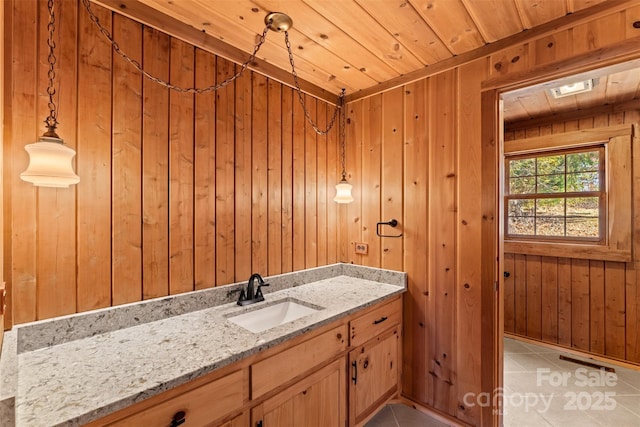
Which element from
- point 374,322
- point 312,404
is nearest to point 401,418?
point 374,322

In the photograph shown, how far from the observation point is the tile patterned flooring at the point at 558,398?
189 centimetres

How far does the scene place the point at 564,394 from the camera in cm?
218

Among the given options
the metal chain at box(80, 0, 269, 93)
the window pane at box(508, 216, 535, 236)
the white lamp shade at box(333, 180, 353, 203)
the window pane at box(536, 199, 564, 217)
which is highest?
the metal chain at box(80, 0, 269, 93)

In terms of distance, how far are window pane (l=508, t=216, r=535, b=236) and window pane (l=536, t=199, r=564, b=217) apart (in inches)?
4.7

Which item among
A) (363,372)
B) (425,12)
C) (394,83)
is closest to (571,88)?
(394,83)

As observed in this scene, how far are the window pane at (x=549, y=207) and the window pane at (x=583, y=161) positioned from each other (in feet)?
1.16

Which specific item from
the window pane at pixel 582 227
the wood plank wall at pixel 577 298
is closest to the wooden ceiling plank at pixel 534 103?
the wood plank wall at pixel 577 298

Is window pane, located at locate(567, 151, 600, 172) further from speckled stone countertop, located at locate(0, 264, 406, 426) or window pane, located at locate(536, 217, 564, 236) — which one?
speckled stone countertop, located at locate(0, 264, 406, 426)

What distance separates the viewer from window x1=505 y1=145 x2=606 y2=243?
9.19ft

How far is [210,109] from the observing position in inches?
65.5

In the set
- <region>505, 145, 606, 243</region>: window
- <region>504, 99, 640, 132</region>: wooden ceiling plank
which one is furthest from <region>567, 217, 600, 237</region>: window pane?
<region>504, 99, 640, 132</region>: wooden ceiling plank

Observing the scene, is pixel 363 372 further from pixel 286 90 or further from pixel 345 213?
pixel 286 90

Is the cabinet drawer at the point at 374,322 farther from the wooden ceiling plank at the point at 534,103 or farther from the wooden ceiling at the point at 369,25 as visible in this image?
the wooden ceiling plank at the point at 534,103

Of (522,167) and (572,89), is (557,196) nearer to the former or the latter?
(522,167)
